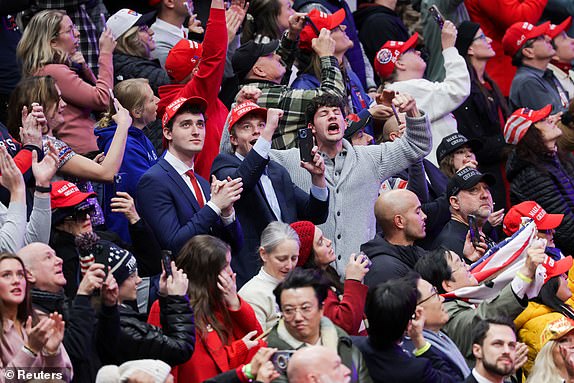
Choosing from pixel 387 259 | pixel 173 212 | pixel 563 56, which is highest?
pixel 173 212

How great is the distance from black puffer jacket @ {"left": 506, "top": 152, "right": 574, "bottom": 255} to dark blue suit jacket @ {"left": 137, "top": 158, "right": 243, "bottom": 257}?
3.48m

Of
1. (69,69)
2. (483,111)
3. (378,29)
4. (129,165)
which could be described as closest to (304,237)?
A: (129,165)

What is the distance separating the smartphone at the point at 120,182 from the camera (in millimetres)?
8250

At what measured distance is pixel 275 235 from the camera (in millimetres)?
7469

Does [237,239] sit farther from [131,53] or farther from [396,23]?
[396,23]

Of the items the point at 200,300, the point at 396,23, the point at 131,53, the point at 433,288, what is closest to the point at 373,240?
the point at 433,288

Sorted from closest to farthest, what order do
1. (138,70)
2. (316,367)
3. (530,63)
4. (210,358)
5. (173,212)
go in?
(316,367) < (210,358) < (173,212) < (138,70) < (530,63)

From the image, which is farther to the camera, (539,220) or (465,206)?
(539,220)

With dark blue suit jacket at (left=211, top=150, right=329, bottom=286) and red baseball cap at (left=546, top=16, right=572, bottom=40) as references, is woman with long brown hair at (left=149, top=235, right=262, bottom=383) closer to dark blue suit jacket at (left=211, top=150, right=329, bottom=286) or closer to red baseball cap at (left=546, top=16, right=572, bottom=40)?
dark blue suit jacket at (left=211, top=150, right=329, bottom=286)

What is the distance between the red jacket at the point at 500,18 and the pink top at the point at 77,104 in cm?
533

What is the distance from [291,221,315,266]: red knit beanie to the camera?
7766mm

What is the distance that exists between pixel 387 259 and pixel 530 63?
15.5 feet

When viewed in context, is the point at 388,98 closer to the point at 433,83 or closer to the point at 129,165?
the point at 433,83

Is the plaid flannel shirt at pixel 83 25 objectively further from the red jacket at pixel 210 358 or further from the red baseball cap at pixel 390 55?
the red jacket at pixel 210 358
